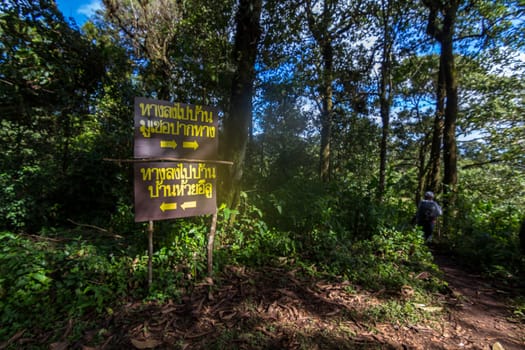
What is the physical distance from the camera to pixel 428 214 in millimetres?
5863

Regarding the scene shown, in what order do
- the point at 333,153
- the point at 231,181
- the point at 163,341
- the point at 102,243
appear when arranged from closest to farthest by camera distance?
the point at 163,341 < the point at 102,243 < the point at 231,181 < the point at 333,153

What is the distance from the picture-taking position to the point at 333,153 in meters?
13.3

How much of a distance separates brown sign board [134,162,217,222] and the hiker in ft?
19.0

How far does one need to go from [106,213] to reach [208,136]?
429 centimetres

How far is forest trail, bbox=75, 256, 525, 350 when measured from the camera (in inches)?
89.3

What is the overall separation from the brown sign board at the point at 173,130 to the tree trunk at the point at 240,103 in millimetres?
1166

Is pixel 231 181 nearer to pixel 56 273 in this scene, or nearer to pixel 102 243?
pixel 102 243

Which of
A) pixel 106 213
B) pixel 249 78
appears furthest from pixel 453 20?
pixel 106 213

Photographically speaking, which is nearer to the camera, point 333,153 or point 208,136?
point 208,136

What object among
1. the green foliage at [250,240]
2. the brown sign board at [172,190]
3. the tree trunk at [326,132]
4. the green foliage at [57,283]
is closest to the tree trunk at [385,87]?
the tree trunk at [326,132]

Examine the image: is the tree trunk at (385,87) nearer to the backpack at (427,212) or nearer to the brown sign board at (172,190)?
the backpack at (427,212)

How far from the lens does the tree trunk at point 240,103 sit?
14.4ft

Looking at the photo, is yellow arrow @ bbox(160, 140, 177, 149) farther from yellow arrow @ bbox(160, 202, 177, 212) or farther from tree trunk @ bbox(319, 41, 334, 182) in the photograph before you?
tree trunk @ bbox(319, 41, 334, 182)

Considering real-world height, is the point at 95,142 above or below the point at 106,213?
above
